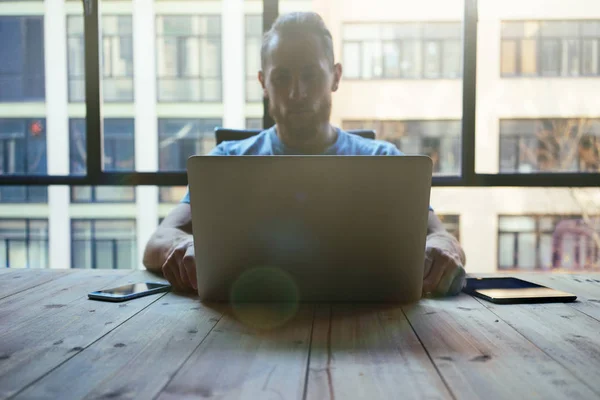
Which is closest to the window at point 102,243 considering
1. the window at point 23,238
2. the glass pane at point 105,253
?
the glass pane at point 105,253

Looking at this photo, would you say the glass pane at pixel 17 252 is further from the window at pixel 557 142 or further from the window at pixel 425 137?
the window at pixel 557 142

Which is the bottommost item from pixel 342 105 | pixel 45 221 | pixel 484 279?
pixel 45 221

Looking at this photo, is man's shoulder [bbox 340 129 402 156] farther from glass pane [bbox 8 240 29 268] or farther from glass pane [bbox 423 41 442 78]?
glass pane [bbox 8 240 29 268]

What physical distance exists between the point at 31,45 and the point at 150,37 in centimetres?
285

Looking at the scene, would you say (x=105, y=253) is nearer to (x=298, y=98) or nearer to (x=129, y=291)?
(x=298, y=98)

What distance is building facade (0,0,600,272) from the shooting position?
11695 millimetres

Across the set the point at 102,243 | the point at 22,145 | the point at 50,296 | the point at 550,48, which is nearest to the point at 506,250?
the point at 550,48

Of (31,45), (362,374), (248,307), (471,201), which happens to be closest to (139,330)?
(248,307)

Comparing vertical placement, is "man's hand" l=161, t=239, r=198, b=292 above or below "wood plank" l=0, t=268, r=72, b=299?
above

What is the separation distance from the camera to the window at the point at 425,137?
1075cm

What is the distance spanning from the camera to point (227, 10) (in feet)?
38.5

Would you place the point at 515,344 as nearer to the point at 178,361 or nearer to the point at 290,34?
the point at 178,361

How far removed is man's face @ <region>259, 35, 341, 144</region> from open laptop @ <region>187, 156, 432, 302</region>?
0.91 meters

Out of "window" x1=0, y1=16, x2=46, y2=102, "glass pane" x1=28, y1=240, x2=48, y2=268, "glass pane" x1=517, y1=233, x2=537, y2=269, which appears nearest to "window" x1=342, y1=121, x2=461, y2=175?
"glass pane" x1=517, y1=233, x2=537, y2=269
